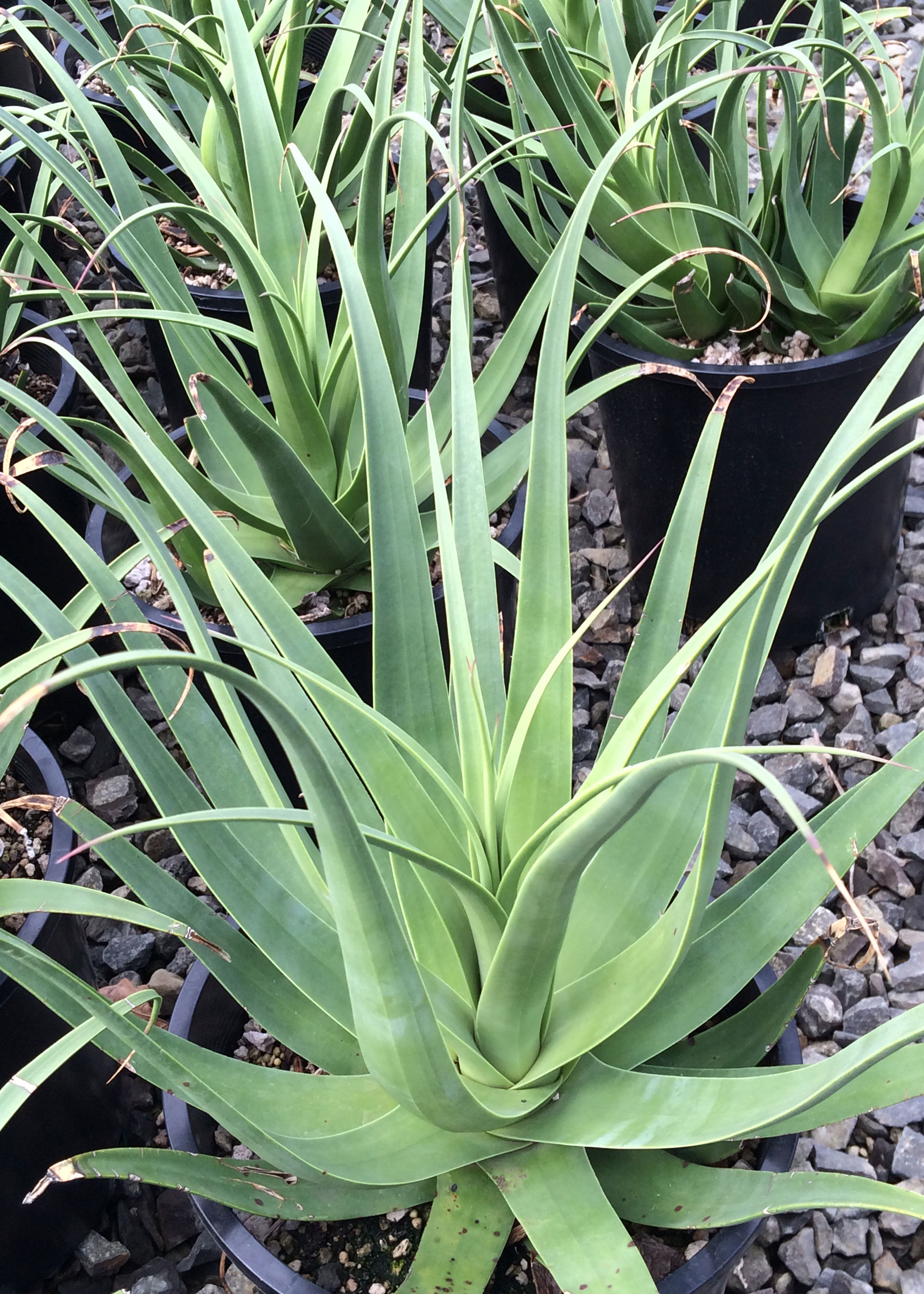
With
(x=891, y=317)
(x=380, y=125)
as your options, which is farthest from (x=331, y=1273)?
(x=891, y=317)

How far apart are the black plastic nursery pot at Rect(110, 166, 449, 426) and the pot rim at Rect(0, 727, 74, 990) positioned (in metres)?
0.61

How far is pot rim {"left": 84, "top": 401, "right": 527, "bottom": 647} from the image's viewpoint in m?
1.20

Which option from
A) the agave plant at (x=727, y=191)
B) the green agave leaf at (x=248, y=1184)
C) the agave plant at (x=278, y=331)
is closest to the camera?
the green agave leaf at (x=248, y=1184)

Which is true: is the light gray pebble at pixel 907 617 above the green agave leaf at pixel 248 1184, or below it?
below

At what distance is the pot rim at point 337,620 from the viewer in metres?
1.20

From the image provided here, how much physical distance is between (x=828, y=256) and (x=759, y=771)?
3.81 feet

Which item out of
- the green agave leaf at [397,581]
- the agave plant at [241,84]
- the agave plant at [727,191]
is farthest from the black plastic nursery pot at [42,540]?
the green agave leaf at [397,581]

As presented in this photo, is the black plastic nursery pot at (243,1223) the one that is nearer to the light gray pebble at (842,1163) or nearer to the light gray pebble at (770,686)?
the light gray pebble at (842,1163)

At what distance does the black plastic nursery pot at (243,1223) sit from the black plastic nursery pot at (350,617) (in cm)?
33

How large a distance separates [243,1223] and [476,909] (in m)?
0.31

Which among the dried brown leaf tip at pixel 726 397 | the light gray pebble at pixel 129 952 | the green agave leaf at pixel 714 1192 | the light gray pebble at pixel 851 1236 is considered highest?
the dried brown leaf tip at pixel 726 397

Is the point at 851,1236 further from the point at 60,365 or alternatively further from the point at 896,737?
the point at 60,365

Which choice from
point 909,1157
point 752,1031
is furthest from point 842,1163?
point 752,1031

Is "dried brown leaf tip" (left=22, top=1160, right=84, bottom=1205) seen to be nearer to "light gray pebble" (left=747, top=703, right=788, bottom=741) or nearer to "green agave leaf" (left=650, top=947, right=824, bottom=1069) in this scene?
"green agave leaf" (left=650, top=947, right=824, bottom=1069)
